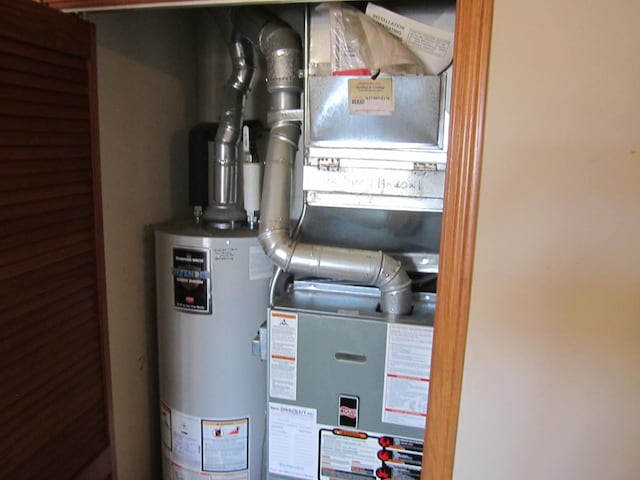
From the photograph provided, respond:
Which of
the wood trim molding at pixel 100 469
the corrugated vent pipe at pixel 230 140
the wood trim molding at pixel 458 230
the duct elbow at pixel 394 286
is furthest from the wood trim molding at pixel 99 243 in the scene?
the wood trim molding at pixel 458 230

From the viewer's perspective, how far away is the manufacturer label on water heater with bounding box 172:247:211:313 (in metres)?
1.41

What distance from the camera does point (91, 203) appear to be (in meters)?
1.18

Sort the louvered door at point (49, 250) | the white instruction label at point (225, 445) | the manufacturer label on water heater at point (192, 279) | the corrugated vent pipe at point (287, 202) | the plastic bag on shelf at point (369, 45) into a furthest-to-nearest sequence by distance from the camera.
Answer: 1. the white instruction label at point (225, 445)
2. the manufacturer label on water heater at point (192, 279)
3. the corrugated vent pipe at point (287, 202)
4. the plastic bag on shelf at point (369, 45)
5. the louvered door at point (49, 250)

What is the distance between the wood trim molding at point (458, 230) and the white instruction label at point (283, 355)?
454 mm

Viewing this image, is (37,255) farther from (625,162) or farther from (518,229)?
(625,162)

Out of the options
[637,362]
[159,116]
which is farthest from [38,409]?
[637,362]

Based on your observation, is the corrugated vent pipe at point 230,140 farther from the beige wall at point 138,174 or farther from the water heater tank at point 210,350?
the beige wall at point 138,174

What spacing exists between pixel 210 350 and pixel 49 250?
1.98 ft

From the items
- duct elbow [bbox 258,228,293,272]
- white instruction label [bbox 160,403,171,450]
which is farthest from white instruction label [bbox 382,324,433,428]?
white instruction label [bbox 160,403,171,450]

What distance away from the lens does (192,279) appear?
1.42 metres

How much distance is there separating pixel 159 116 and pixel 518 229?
1.27 metres

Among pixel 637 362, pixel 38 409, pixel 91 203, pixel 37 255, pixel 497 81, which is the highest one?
pixel 497 81

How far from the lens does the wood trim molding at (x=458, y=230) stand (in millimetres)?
758

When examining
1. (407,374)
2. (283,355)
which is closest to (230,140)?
(283,355)
